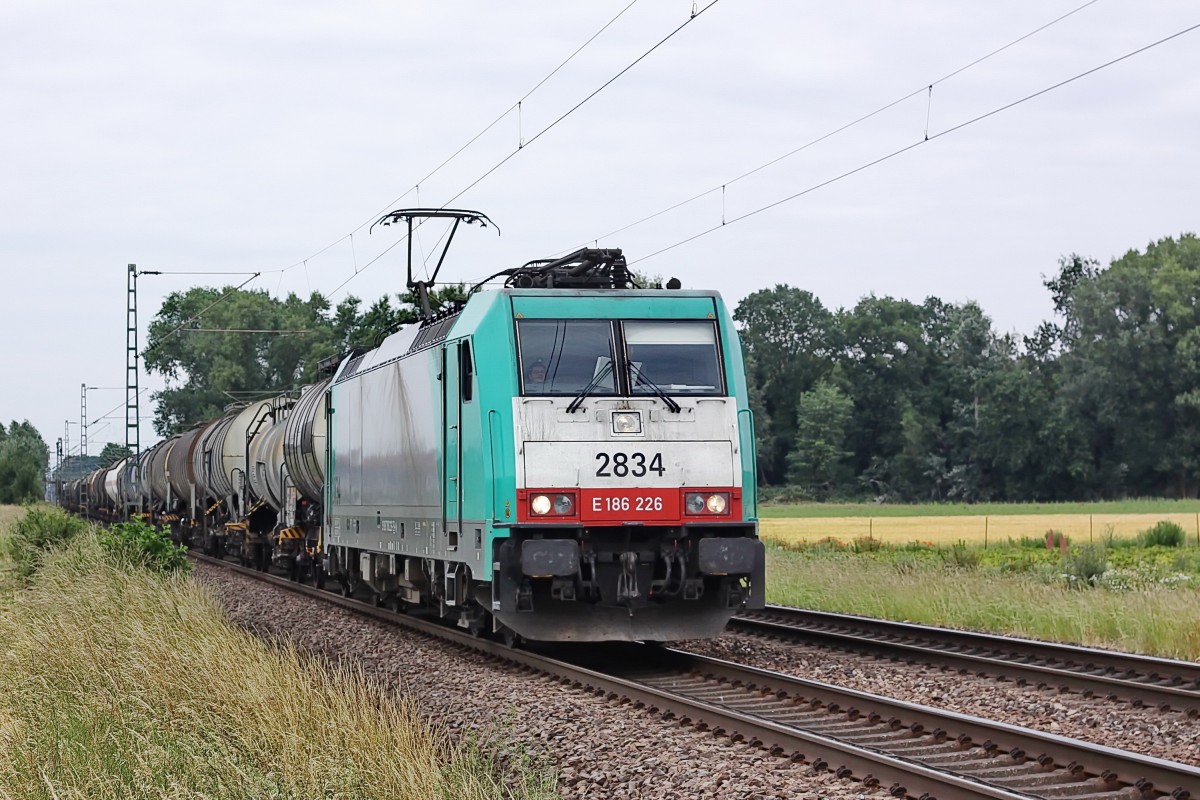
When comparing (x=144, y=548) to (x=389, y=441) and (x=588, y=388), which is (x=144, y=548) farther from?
(x=588, y=388)

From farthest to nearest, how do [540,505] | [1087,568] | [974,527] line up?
[974,527]
[1087,568]
[540,505]

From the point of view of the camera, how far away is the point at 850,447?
10119 centimetres

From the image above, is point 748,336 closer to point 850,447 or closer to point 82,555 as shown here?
point 850,447

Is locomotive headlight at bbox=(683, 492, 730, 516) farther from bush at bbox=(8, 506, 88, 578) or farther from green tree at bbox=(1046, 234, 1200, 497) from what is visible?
green tree at bbox=(1046, 234, 1200, 497)

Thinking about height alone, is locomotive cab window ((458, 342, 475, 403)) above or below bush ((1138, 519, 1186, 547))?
above

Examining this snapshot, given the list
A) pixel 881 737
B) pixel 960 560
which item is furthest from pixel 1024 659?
pixel 960 560

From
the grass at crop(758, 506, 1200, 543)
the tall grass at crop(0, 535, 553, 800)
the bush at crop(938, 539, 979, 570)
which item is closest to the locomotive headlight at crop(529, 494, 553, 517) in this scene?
the tall grass at crop(0, 535, 553, 800)

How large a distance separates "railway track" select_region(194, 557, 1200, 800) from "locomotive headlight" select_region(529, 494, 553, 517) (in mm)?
1310

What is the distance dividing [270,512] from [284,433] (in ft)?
13.7

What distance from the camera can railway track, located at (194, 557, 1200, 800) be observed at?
25.1 feet

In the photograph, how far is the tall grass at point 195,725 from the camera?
7.54m

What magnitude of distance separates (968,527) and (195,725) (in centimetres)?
4933

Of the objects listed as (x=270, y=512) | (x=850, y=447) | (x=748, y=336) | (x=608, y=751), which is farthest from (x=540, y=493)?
(x=748, y=336)

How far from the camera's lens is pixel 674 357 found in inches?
521
